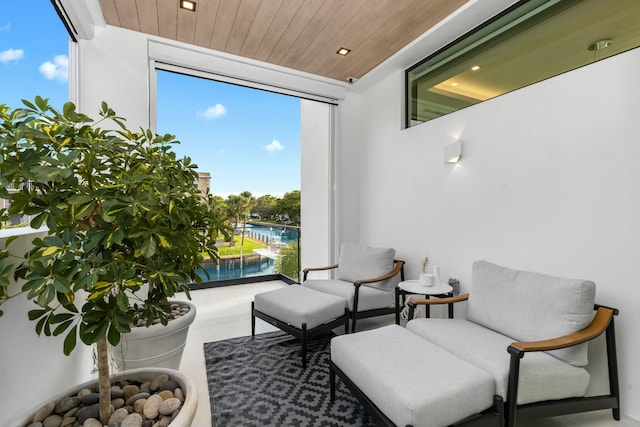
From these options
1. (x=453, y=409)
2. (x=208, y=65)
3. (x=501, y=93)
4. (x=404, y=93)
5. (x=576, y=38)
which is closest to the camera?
(x=453, y=409)

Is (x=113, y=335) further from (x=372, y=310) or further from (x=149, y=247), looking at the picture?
(x=372, y=310)

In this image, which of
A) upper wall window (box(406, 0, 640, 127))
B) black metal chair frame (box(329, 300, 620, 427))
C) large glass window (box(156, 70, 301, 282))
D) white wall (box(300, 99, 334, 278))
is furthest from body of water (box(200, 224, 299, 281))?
black metal chair frame (box(329, 300, 620, 427))

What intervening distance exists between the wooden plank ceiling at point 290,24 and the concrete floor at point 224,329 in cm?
295

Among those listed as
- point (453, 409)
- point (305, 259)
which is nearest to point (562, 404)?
point (453, 409)

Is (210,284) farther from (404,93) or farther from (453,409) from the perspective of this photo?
(453,409)

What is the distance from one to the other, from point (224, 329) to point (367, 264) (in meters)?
1.68

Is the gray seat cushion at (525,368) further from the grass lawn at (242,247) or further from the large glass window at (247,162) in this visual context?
the grass lawn at (242,247)

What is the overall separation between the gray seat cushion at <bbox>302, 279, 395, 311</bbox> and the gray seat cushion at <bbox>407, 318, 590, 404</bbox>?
3.46 feet

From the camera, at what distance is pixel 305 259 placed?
16.8 ft

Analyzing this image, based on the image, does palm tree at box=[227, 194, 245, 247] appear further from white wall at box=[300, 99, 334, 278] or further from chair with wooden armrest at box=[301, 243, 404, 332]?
chair with wooden armrest at box=[301, 243, 404, 332]

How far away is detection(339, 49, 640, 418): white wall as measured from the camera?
189cm

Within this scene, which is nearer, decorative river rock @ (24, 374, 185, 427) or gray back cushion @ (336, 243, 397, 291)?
decorative river rock @ (24, 374, 185, 427)

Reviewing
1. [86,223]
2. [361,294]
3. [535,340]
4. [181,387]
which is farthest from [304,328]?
[86,223]

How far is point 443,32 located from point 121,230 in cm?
314
